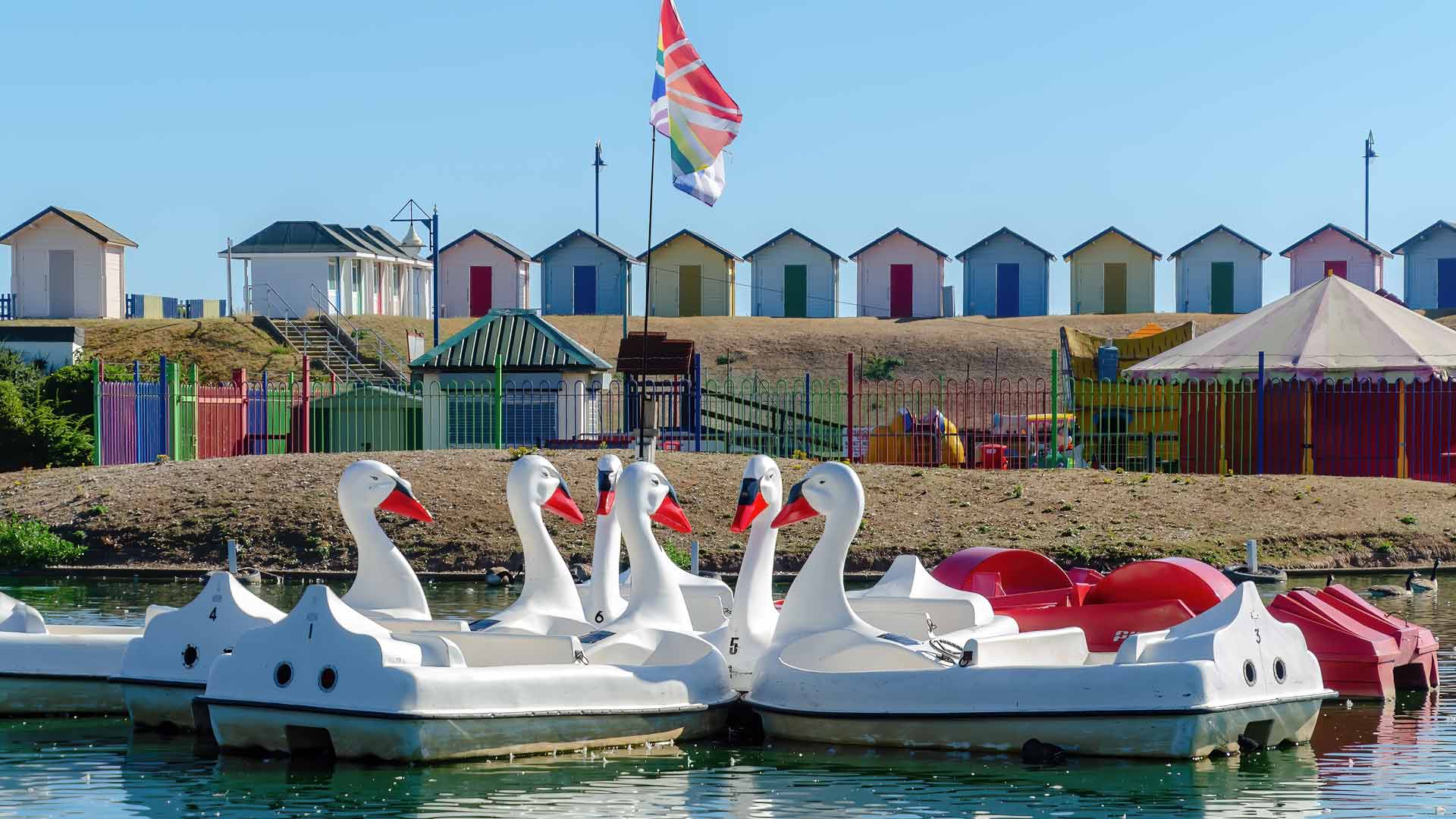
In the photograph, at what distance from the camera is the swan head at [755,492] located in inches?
581

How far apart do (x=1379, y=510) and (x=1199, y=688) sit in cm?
1554

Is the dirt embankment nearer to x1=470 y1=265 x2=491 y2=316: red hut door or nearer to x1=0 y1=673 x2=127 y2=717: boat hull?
x1=0 y1=673 x2=127 y2=717: boat hull

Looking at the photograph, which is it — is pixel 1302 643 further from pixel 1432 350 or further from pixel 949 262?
pixel 949 262

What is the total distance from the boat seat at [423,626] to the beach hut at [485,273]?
53.7 meters

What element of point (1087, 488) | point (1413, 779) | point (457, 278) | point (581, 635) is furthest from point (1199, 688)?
point (457, 278)

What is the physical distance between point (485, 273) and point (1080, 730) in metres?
57.3

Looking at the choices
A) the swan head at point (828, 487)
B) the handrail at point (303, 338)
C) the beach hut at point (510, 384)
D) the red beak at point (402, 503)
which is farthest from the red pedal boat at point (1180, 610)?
the handrail at point (303, 338)

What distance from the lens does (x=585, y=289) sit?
68125 mm

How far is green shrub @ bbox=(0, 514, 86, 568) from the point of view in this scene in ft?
81.9

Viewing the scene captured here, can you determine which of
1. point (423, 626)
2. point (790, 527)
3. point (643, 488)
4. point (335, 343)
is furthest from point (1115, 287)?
point (423, 626)

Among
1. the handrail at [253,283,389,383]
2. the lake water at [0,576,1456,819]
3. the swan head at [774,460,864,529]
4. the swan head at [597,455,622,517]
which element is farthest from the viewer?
the handrail at [253,283,389,383]

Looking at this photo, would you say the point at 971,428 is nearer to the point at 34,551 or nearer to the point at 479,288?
the point at 34,551

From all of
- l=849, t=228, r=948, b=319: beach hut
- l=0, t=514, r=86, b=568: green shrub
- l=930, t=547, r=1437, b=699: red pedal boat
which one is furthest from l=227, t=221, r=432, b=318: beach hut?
l=930, t=547, r=1437, b=699: red pedal boat

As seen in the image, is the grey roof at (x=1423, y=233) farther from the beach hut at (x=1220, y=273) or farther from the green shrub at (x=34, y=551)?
the green shrub at (x=34, y=551)
